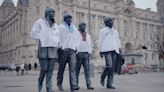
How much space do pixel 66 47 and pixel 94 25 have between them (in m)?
81.0

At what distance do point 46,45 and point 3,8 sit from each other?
131004 mm

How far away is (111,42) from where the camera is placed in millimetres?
10391

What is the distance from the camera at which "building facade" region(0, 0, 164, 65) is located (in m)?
78.2

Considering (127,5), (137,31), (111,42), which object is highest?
(127,5)

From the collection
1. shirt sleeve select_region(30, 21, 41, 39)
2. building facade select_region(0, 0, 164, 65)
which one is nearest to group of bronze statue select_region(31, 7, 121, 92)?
shirt sleeve select_region(30, 21, 41, 39)

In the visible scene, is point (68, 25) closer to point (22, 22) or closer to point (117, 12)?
point (22, 22)

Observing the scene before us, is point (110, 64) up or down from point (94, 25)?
down

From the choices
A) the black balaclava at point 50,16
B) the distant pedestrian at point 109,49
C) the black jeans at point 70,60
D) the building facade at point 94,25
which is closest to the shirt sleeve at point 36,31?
the black balaclava at point 50,16

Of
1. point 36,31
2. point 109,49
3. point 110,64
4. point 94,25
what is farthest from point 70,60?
point 94,25

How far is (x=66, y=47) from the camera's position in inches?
351

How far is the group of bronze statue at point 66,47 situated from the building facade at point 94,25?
57065mm

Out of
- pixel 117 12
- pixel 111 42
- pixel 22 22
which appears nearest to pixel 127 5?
pixel 117 12

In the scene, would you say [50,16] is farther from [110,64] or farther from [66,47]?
[110,64]

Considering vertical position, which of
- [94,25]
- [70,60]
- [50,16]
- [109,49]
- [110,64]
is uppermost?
[94,25]
